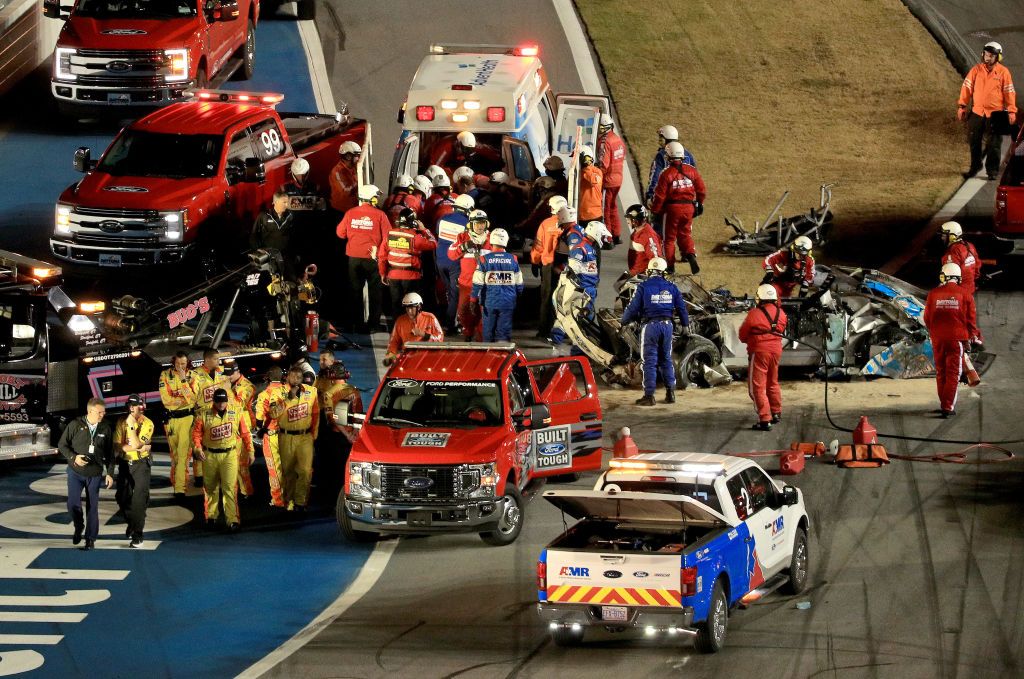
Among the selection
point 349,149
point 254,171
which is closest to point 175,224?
point 254,171

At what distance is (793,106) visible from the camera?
35031mm

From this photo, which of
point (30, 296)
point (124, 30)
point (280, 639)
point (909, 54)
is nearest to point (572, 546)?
point (280, 639)

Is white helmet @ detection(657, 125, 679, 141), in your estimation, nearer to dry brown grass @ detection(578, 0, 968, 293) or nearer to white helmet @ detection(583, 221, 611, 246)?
dry brown grass @ detection(578, 0, 968, 293)

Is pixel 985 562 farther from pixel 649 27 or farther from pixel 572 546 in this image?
pixel 649 27

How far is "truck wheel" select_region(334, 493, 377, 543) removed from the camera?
59.3ft

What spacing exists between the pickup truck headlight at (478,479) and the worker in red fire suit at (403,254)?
264 inches

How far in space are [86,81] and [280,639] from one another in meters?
15.9

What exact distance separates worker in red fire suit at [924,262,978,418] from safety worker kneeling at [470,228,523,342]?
4.97m

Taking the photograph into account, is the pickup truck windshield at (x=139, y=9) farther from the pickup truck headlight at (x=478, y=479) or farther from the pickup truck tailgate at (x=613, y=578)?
the pickup truck tailgate at (x=613, y=578)

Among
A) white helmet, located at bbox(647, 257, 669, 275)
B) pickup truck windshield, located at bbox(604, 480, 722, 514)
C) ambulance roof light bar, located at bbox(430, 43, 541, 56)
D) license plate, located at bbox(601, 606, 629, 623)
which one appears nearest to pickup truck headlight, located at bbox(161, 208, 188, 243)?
ambulance roof light bar, located at bbox(430, 43, 541, 56)

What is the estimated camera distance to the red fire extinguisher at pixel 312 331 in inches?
932

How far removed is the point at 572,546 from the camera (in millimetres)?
15117

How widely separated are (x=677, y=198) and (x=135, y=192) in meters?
7.52

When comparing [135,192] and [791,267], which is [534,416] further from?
[135,192]
